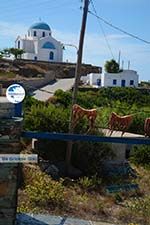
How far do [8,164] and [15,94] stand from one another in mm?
919

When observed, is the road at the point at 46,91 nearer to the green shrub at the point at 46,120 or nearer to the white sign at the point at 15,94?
the green shrub at the point at 46,120

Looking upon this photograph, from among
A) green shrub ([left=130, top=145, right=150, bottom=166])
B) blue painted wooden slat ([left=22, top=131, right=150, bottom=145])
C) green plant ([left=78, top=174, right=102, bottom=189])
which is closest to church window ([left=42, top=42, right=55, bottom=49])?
green shrub ([left=130, top=145, right=150, bottom=166])

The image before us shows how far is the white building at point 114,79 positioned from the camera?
58756 mm

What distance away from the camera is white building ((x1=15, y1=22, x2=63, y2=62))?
262 ft

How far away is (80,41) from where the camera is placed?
17.5 metres

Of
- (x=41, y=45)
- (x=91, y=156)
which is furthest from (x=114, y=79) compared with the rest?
(x=91, y=156)

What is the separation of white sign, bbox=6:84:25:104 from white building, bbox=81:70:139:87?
5124cm

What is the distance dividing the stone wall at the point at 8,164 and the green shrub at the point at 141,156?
11.5m

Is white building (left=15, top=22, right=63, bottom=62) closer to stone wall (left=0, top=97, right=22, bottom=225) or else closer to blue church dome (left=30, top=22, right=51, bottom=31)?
blue church dome (left=30, top=22, right=51, bottom=31)

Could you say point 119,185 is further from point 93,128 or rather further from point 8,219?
point 8,219

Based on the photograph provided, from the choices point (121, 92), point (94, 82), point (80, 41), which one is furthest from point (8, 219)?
point (94, 82)

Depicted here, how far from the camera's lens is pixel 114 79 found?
197 ft

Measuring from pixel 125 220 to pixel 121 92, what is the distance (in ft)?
142

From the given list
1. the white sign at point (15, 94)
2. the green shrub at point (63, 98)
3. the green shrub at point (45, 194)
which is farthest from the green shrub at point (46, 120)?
the green shrub at point (63, 98)
